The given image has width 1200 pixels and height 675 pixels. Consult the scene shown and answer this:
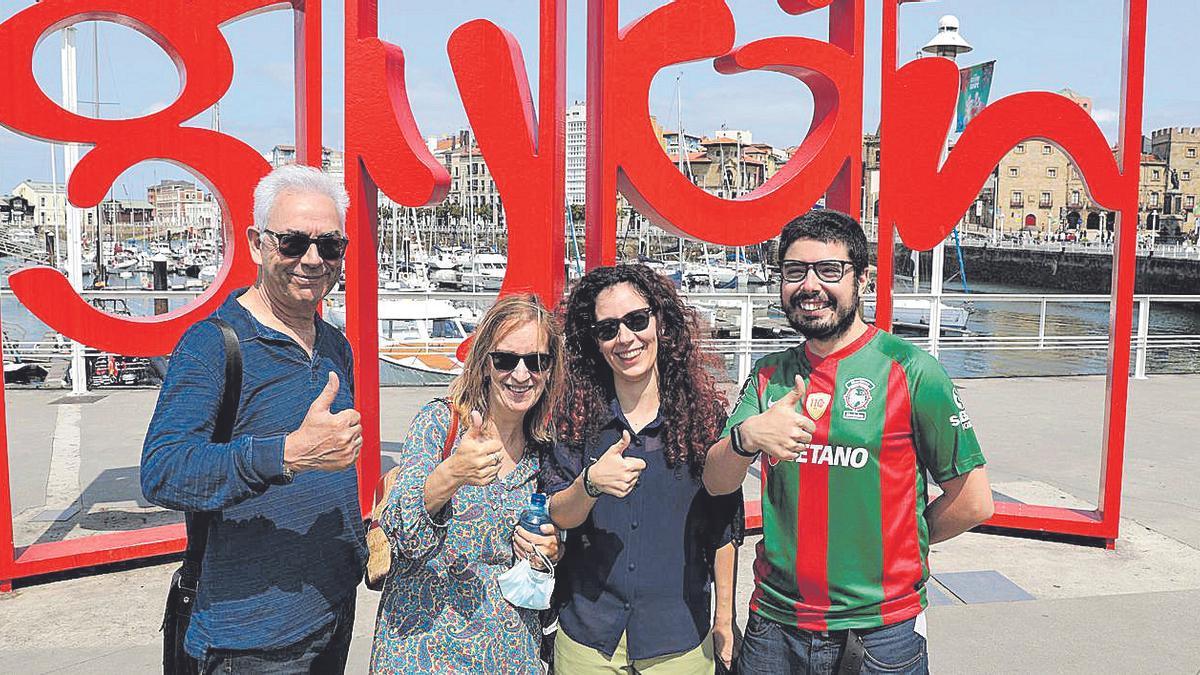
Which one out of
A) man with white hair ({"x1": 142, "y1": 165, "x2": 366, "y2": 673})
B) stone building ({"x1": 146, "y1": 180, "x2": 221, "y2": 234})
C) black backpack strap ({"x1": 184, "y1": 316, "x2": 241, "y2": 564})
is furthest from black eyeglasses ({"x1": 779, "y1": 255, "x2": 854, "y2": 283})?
stone building ({"x1": 146, "y1": 180, "x2": 221, "y2": 234})

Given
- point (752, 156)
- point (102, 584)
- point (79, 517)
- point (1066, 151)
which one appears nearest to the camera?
point (102, 584)

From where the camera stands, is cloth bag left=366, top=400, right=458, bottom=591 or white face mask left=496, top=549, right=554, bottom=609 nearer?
white face mask left=496, top=549, right=554, bottom=609

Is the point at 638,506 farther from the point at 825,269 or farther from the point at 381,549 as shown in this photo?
the point at 825,269

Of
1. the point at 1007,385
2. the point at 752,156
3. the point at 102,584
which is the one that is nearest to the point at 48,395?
the point at 102,584

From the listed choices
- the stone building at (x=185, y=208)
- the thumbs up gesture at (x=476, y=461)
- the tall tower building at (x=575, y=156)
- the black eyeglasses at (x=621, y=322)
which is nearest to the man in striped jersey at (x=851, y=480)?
the black eyeglasses at (x=621, y=322)

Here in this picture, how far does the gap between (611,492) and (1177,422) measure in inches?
390

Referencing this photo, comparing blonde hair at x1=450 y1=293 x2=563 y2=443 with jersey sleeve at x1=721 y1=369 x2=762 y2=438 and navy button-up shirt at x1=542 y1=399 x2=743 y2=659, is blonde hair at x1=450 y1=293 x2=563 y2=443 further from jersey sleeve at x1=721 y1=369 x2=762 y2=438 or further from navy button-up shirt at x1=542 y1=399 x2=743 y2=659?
jersey sleeve at x1=721 y1=369 x2=762 y2=438

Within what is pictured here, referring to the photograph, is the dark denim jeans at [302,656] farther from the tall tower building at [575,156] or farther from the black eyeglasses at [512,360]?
the tall tower building at [575,156]

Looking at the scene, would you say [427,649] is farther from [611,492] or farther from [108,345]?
[108,345]

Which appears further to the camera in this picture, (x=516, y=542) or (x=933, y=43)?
(x=933, y=43)

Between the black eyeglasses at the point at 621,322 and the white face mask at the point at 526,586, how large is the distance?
2.13ft

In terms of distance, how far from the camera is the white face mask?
7.63 feet

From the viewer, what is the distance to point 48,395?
11.0 m

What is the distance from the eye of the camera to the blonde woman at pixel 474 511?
2.27 metres
